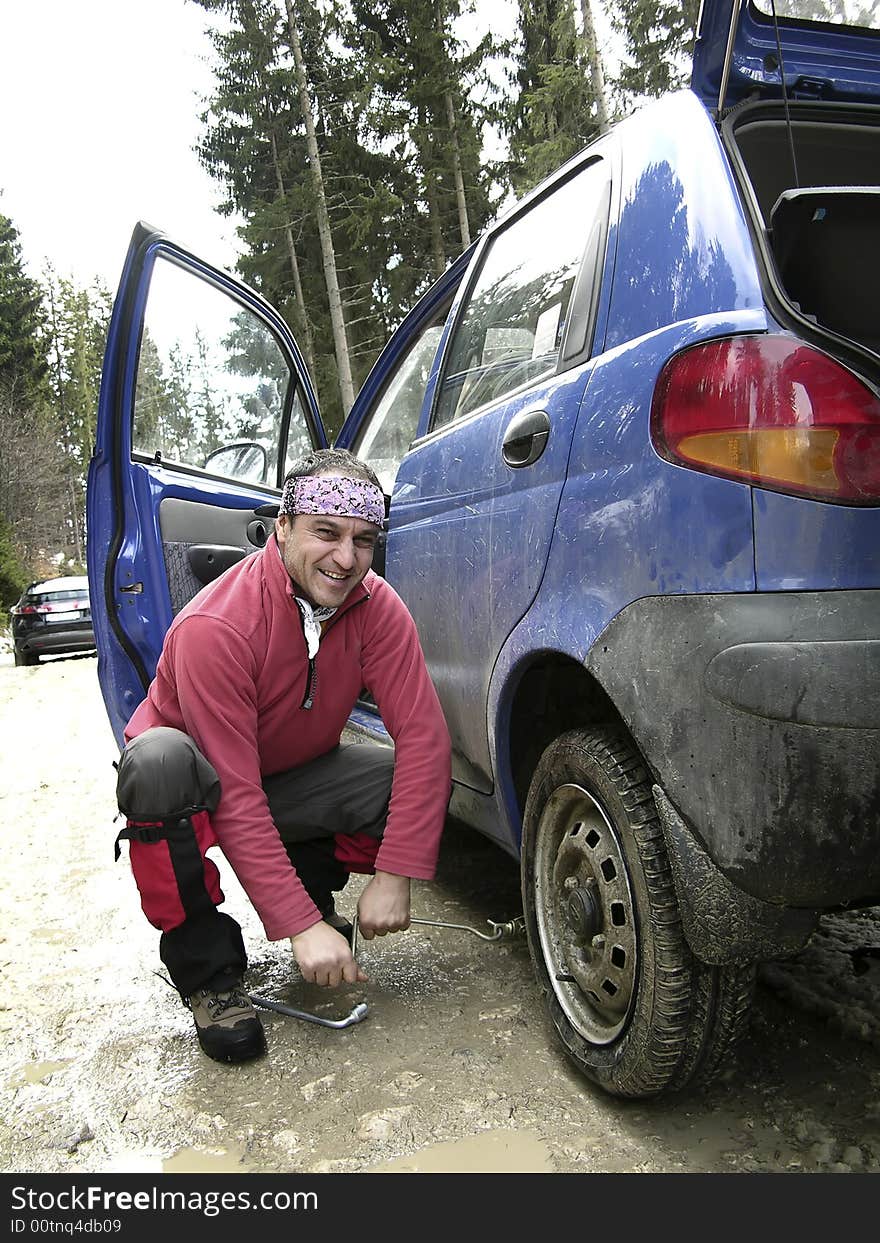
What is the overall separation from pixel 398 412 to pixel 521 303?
1363 mm

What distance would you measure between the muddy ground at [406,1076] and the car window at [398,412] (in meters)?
1.67

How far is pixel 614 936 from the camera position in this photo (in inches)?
64.6

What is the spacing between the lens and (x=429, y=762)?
2.18 metres

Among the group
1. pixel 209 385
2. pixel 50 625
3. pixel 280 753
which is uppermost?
pixel 209 385

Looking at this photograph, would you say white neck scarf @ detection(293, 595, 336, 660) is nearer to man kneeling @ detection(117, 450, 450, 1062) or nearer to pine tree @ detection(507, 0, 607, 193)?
man kneeling @ detection(117, 450, 450, 1062)

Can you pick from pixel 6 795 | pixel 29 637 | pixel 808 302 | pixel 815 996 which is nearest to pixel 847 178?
pixel 808 302

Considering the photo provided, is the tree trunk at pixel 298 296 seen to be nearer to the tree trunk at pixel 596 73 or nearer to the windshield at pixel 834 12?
the tree trunk at pixel 596 73

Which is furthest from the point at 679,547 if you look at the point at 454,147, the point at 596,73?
the point at 454,147

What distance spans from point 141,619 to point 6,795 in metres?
2.11

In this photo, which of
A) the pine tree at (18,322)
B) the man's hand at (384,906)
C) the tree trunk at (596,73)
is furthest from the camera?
the pine tree at (18,322)

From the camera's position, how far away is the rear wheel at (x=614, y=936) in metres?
1.49

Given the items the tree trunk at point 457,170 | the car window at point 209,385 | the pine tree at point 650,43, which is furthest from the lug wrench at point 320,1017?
the tree trunk at point 457,170

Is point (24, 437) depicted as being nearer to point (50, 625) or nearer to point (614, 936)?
point (50, 625)

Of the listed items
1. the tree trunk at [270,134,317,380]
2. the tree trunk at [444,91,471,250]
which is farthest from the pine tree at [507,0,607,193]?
the tree trunk at [270,134,317,380]
